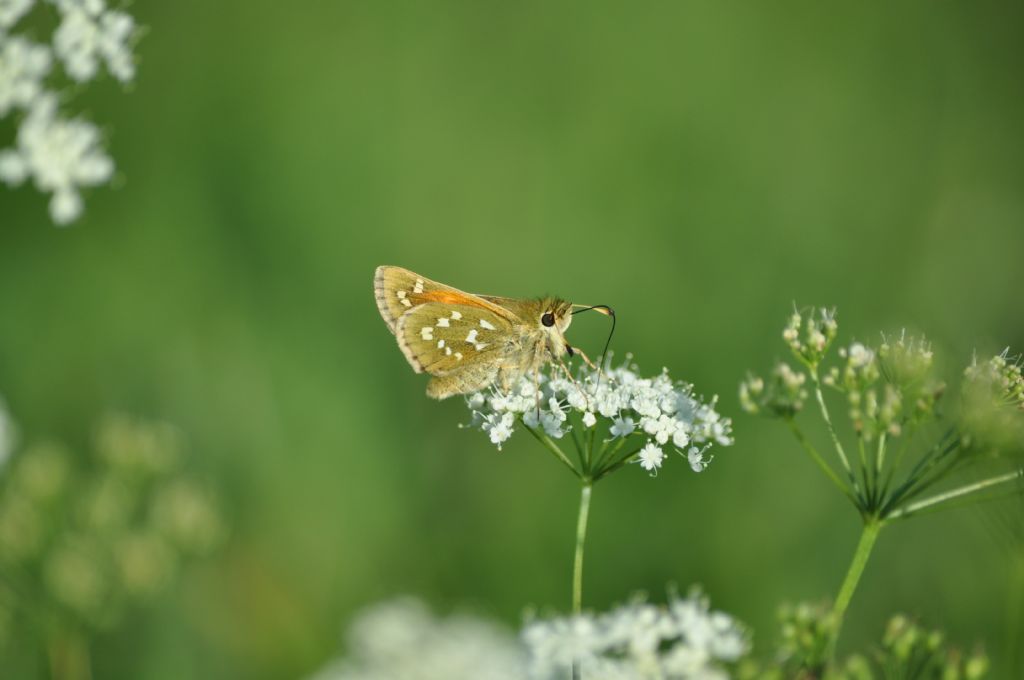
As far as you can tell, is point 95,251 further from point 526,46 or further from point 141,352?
point 526,46

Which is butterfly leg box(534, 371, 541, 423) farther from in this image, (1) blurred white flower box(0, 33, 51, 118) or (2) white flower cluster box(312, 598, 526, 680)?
(1) blurred white flower box(0, 33, 51, 118)

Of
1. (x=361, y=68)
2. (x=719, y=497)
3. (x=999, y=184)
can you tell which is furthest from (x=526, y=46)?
(x=719, y=497)

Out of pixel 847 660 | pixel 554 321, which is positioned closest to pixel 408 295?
pixel 554 321

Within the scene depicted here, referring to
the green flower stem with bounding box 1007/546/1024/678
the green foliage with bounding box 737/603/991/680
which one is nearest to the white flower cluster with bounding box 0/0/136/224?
the green foliage with bounding box 737/603/991/680

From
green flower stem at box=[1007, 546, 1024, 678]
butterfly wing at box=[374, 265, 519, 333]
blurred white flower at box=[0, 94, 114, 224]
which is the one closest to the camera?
green flower stem at box=[1007, 546, 1024, 678]

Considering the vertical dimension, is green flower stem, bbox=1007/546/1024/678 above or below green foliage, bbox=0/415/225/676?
below

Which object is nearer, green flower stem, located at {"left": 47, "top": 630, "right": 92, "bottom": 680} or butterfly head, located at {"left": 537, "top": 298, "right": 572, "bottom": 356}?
green flower stem, located at {"left": 47, "top": 630, "right": 92, "bottom": 680}

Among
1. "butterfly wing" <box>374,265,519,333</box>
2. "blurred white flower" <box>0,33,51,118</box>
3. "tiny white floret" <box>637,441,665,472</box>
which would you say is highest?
"butterfly wing" <box>374,265,519,333</box>
